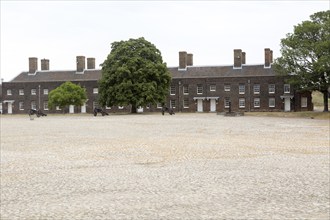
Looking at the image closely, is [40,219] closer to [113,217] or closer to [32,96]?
[113,217]

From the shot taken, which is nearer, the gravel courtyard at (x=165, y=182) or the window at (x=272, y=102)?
the gravel courtyard at (x=165, y=182)

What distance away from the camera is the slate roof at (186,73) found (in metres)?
66.5

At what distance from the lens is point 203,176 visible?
11.2m

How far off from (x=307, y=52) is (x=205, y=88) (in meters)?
21.0

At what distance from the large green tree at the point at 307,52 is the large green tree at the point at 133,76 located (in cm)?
1456

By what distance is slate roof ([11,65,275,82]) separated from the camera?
6650 cm

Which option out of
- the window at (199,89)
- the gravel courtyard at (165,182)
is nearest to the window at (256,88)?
the window at (199,89)

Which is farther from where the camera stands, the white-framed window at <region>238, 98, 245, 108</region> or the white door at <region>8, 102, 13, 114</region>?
the white door at <region>8, 102, 13, 114</region>

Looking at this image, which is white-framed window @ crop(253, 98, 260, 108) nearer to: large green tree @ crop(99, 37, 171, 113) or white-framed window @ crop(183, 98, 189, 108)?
white-framed window @ crop(183, 98, 189, 108)

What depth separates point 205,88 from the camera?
67562 millimetres

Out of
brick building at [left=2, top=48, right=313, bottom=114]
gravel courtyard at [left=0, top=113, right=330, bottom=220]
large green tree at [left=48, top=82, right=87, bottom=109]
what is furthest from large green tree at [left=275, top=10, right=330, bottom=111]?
gravel courtyard at [left=0, top=113, right=330, bottom=220]

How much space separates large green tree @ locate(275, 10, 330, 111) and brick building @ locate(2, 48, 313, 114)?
1118 centimetres

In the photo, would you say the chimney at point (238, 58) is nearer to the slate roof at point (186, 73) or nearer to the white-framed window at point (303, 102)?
the slate roof at point (186, 73)

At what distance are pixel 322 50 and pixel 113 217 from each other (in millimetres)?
43318
